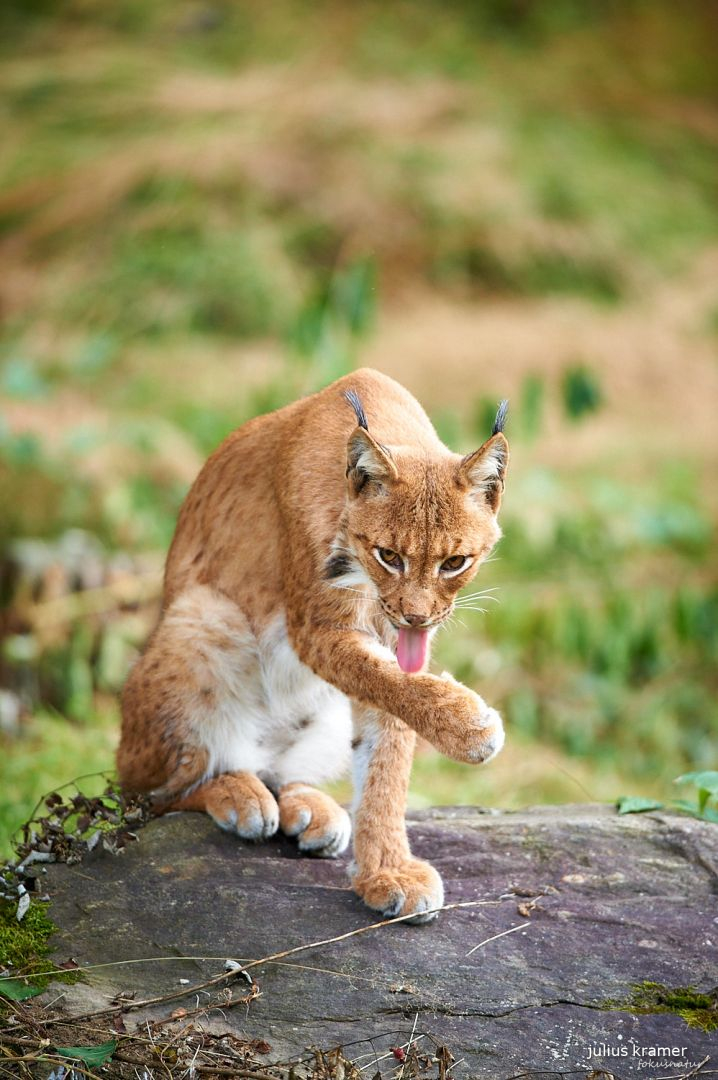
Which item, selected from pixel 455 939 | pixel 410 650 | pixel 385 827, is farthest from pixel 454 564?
pixel 455 939

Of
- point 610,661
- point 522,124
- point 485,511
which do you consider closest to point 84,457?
point 610,661

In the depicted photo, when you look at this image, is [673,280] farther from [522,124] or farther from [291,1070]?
[291,1070]

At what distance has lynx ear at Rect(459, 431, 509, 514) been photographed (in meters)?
4.30

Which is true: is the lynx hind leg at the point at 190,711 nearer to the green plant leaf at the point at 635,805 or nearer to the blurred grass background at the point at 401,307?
the blurred grass background at the point at 401,307

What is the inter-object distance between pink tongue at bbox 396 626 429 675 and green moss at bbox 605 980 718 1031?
1219mm

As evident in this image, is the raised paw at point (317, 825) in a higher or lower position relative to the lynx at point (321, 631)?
lower

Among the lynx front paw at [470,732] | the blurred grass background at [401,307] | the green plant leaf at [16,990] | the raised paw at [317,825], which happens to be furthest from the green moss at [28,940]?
the blurred grass background at [401,307]

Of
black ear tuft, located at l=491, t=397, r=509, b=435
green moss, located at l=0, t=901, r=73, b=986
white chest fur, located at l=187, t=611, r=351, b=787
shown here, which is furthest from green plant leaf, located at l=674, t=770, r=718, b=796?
green moss, located at l=0, t=901, r=73, b=986

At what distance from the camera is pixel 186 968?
3986 millimetres

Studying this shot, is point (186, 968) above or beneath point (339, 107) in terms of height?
beneath

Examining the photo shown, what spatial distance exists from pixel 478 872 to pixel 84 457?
592 centimetres

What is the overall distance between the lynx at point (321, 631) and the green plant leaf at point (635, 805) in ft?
3.55

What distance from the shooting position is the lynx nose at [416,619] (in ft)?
13.9

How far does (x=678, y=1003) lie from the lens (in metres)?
3.97
